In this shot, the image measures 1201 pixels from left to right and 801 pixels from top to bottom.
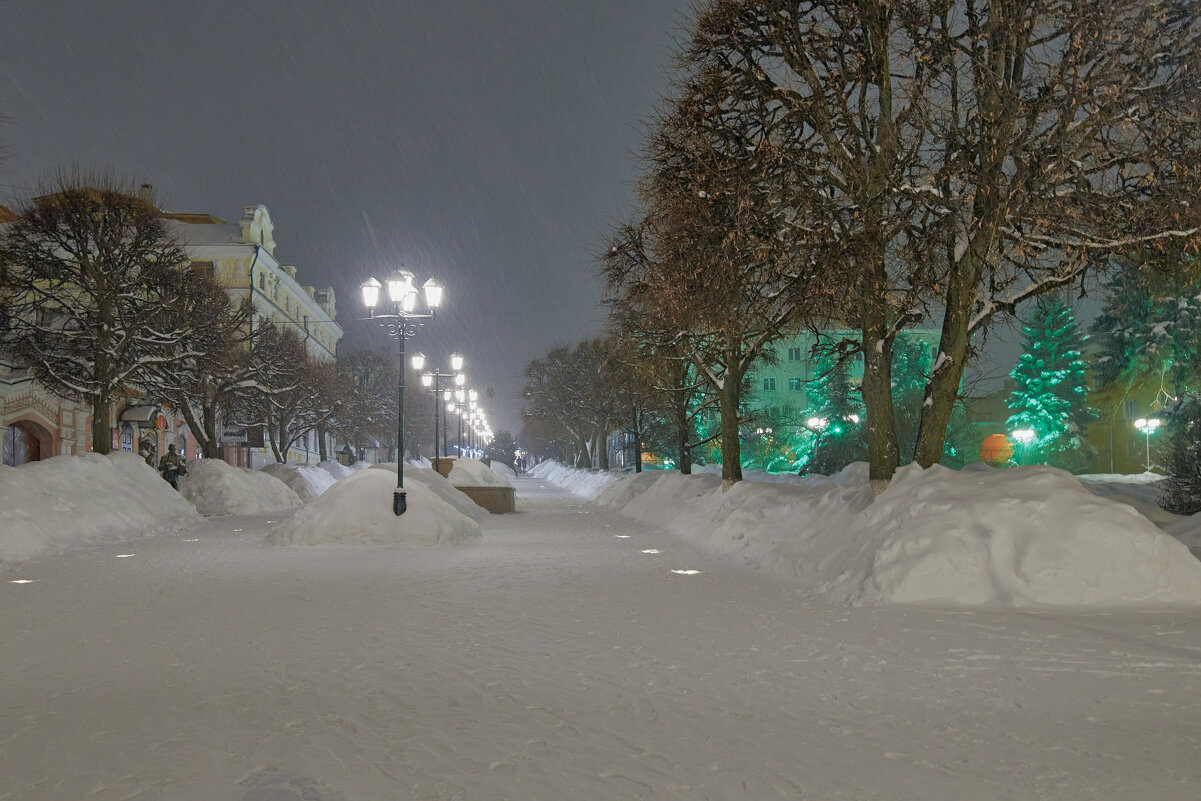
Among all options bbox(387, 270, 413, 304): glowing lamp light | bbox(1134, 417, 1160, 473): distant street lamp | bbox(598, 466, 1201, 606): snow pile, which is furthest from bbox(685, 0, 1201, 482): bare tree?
bbox(1134, 417, 1160, 473): distant street lamp

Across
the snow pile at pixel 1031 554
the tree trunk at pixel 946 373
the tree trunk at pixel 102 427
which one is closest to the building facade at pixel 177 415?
the tree trunk at pixel 102 427

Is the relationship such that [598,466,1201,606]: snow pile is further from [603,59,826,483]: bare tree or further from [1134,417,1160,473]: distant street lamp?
[1134,417,1160,473]: distant street lamp

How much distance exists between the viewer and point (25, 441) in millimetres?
39125

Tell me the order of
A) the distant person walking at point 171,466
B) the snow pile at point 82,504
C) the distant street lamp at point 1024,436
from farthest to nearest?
the distant street lamp at point 1024,436, the distant person walking at point 171,466, the snow pile at point 82,504

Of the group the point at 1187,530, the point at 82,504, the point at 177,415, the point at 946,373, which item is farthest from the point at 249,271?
the point at 1187,530

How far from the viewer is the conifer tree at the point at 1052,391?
5747 centimetres

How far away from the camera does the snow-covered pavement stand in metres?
4.80

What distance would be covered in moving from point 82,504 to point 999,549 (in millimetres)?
18785

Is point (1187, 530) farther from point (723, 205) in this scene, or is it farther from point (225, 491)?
point (225, 491)

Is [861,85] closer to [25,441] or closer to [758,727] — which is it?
[758,727]

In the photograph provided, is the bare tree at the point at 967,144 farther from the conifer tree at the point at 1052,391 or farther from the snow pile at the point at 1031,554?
the conifer tree at the point at 1052,391

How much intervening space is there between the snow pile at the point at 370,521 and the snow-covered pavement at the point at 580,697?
6730 mm

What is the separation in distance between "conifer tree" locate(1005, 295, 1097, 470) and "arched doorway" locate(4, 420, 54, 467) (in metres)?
50.8

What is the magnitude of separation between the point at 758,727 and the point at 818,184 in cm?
1069
